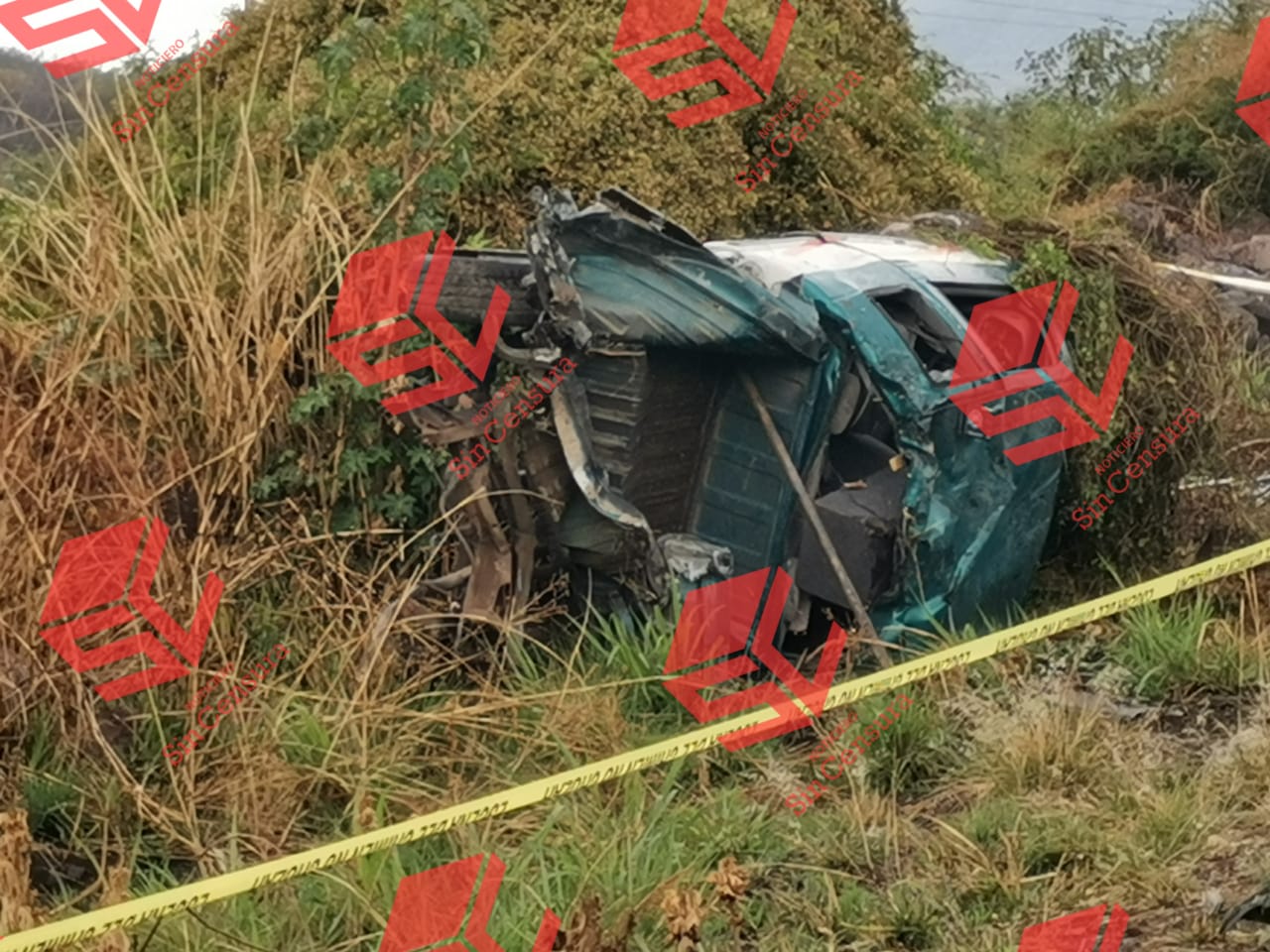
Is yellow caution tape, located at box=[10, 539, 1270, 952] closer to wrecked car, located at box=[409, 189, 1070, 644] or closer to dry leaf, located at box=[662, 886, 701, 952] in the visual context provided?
wrecked car, located at box=[409, 189, 1070, 644]

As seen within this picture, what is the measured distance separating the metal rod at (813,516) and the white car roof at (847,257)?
0.42 meters

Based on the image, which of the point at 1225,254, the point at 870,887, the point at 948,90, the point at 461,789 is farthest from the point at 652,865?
the point at 948,90

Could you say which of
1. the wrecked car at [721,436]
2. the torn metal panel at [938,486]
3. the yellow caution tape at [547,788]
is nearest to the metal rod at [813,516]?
the wrecked car at [721,436]

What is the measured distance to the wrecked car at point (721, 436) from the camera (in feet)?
16.6

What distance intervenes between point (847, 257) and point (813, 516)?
1077mm

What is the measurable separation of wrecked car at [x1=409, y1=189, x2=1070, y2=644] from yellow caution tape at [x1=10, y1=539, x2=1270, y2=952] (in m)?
0.59

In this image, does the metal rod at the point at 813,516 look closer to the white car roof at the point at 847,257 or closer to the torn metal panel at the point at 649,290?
the torn metal panel at the point at 649,290

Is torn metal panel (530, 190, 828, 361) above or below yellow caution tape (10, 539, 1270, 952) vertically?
above

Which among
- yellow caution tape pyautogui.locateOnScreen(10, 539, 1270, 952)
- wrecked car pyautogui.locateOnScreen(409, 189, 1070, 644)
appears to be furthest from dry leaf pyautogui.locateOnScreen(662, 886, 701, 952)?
wrecked car pyautogui.locateOnScreen(409, 189, 1070, 644)

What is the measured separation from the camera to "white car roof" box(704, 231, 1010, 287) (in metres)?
5.59

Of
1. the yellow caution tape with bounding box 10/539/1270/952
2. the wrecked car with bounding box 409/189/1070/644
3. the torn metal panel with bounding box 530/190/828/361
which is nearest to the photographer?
the yellow caution tape with bounding box 10/539/1270/952

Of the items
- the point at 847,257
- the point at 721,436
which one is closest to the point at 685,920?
the point at 721,436

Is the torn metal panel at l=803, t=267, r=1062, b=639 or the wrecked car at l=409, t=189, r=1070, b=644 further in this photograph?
the torn metal panel at l=803, t=267, r=1062, b=639

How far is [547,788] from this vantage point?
404cm
